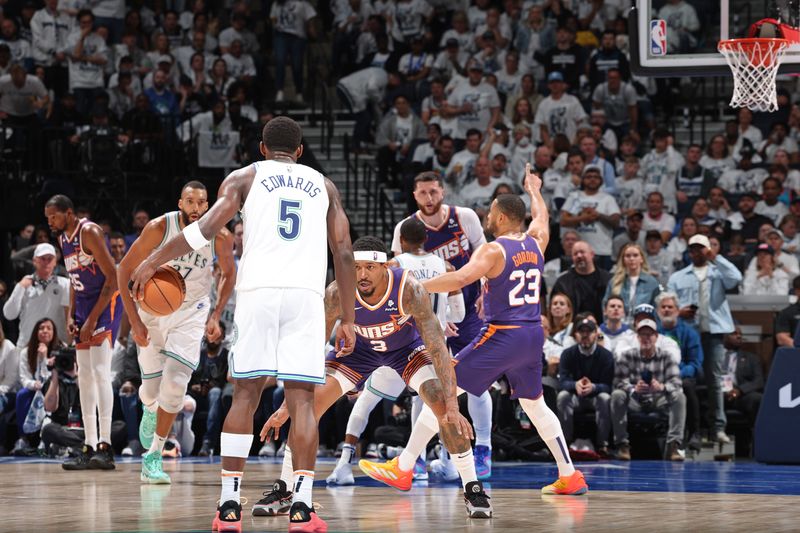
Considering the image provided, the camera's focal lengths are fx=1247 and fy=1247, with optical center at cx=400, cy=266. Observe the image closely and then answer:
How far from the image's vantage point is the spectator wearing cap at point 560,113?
1745cm

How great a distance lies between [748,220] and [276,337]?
405 inches

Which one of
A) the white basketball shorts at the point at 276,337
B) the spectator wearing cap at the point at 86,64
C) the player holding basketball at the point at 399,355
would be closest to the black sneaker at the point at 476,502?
the player holding basketball at the point at 399,355

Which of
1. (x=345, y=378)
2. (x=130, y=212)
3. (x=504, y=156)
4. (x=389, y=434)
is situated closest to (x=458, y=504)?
(x=345, y=378)

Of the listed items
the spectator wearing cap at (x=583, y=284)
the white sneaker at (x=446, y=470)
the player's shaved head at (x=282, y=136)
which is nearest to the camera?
the player's shaved head at (x=282, y=136)

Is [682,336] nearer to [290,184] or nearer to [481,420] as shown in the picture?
[481,420]

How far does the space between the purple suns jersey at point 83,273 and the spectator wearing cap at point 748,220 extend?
8130mm

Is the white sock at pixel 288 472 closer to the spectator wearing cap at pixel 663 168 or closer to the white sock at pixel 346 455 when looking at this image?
the white sock at pixel 346 455

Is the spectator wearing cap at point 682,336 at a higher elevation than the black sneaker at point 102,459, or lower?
higher

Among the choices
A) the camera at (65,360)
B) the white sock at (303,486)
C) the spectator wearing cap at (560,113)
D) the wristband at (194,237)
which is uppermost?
the spectator wearing cap at (560,113)

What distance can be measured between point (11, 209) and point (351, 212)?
4684 millimetres

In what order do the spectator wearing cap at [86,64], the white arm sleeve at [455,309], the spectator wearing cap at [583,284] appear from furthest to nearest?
the spectator wearing cap at [86,64]
the spectator wearing cap at [583,284]
the white arm sleeve at [455,309]

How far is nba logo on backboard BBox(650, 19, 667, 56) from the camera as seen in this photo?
10984 mm

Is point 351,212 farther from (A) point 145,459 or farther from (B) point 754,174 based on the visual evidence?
(A) point 145,459

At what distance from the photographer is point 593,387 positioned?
13086 mm
